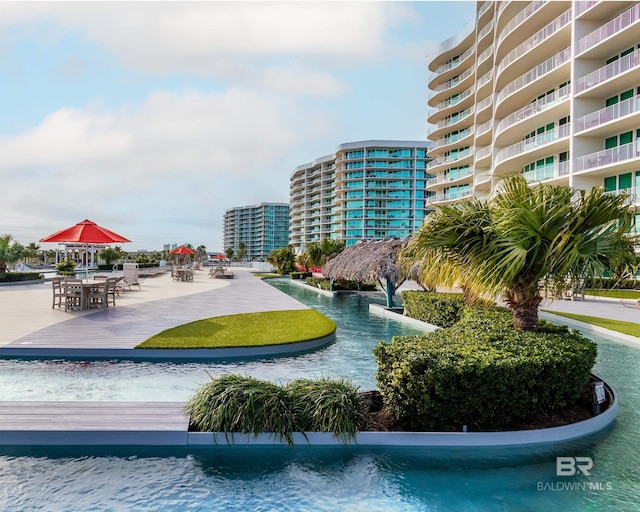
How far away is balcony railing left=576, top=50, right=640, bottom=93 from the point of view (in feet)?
73.5

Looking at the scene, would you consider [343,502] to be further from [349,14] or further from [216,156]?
[216,156]

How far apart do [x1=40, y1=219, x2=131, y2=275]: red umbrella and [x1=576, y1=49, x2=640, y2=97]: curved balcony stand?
2687cm

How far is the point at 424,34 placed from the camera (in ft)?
48.7

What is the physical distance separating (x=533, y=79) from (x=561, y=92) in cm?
266

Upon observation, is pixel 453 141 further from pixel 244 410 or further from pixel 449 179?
Result: pixel 244 410

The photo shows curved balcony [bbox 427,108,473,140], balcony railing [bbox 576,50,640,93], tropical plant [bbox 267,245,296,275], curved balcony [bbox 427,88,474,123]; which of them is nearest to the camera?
balcony railing [bbox 576,50,640,93]

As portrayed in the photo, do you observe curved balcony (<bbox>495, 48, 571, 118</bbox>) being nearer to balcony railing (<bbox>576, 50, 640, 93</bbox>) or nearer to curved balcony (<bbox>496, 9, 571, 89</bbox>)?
curved balcony (<bbox>496, 9, 571, 89</bbox>)

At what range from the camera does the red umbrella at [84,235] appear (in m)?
13.3

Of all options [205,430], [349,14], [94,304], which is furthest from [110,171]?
[205,430]

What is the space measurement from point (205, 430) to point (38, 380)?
4.20 m

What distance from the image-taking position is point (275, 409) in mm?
5012

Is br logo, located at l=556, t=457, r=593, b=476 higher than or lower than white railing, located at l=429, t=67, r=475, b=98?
lower

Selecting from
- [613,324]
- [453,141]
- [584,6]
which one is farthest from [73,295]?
[453,141]

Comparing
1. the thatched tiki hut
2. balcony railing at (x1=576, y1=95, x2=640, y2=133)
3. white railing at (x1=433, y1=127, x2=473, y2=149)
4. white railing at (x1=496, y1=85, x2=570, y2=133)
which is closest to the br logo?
the thatched tiki hut
